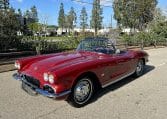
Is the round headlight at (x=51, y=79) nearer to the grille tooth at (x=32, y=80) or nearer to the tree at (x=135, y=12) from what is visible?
the grille tooth at (x=32, y=80)

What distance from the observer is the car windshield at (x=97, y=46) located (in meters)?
6.39

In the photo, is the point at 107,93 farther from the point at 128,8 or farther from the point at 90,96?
the point at 128,8

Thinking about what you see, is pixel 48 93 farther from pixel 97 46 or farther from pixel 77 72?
pixel 97 46

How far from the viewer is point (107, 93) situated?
614 centimetres

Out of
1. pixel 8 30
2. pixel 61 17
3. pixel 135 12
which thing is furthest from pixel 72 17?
pixel 8 30

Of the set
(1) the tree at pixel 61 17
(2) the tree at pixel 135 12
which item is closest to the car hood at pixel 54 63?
(2) the tree at pixel 135 12

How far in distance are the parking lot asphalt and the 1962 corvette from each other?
328mm

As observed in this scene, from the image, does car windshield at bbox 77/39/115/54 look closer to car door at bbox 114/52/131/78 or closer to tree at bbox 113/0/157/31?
car door at bbox 114/52/131/78

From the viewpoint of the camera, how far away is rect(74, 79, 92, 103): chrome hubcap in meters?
5.07

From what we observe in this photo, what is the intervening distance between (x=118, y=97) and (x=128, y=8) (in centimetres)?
4351

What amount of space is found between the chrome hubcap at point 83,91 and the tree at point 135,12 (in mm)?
42303

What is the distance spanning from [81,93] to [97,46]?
186 cm

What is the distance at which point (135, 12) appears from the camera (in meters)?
46.6

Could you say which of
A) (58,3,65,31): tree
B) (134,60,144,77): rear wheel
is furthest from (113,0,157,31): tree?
(58,3,65,31): tree
